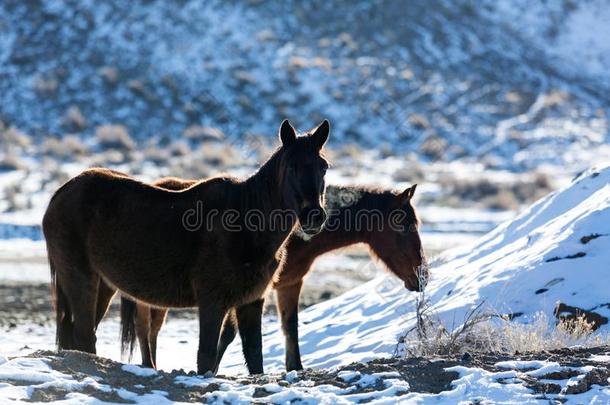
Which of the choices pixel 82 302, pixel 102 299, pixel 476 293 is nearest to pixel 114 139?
pixel 476 293

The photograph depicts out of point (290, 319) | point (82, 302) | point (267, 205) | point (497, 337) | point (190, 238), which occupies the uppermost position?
point (267, 205)

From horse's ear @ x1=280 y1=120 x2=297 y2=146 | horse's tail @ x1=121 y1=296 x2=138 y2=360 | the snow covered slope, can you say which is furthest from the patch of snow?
the snow covered slope

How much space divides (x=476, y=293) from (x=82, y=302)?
14.8 feet

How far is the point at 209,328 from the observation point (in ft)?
23.2

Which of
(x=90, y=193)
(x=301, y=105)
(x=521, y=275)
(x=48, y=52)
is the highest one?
(x=48, y=52)

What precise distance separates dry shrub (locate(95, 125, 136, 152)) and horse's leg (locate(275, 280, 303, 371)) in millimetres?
22148

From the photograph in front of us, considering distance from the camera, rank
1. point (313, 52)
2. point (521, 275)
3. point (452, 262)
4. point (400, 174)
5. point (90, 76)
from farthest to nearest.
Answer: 1. point (313, 52)
2. point (90, 76)
3. point (400, 174)
4. point (452, 262)
5. point (521, 275)

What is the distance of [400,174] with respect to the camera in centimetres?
3014

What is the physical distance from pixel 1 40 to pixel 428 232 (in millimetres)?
23606

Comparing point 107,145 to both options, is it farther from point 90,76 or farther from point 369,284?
point 369,284

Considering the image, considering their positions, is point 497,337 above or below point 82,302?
below

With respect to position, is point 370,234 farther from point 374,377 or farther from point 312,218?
point 374,377

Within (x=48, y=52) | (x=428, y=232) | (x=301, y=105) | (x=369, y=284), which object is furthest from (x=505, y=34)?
(x=369, y=284)

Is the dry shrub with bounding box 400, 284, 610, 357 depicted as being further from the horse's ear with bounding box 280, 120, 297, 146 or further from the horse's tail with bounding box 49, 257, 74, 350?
the horse's tail with bounding box 49, 257, 74, 350
